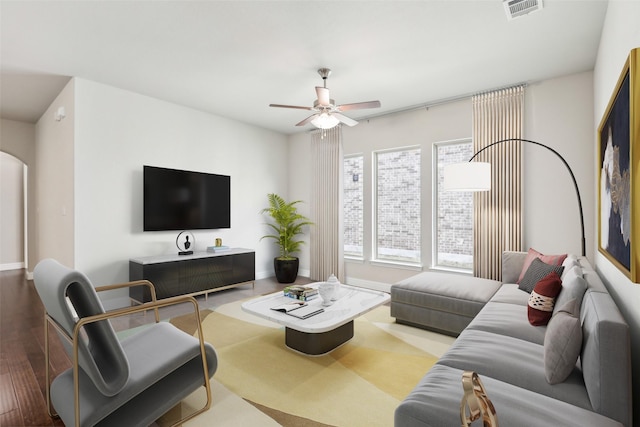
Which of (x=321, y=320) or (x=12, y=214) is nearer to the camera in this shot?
(x=321, y=320)

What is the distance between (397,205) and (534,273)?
2281mm

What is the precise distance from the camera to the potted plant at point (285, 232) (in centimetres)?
546

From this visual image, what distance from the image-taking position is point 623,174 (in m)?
Answer: 1.54

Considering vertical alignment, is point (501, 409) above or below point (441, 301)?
above

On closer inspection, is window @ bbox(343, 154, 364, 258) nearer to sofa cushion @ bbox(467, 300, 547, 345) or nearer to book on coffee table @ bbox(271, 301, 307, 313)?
book on coffee table @ bbox(271, 301, 307, 313)

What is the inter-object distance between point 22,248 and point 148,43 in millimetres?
7162

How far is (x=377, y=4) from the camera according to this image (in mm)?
2377

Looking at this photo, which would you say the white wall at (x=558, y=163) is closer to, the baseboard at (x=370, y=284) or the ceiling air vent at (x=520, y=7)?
the ceiling air vent at (x=520, y=7)

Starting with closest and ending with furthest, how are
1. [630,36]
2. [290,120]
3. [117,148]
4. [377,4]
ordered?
[630,36] → [377,4] → [117,148] → [290,120]

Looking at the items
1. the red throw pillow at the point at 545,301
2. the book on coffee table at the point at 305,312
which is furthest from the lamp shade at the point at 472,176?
the book on coffee table at the point at 305,312

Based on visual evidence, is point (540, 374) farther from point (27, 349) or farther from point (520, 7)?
point (27, 349)

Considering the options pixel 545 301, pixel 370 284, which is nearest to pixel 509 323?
pixel 545 301

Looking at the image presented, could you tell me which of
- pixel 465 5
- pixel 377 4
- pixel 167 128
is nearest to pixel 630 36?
pixel 465 5

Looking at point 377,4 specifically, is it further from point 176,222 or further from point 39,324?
point 39,324
